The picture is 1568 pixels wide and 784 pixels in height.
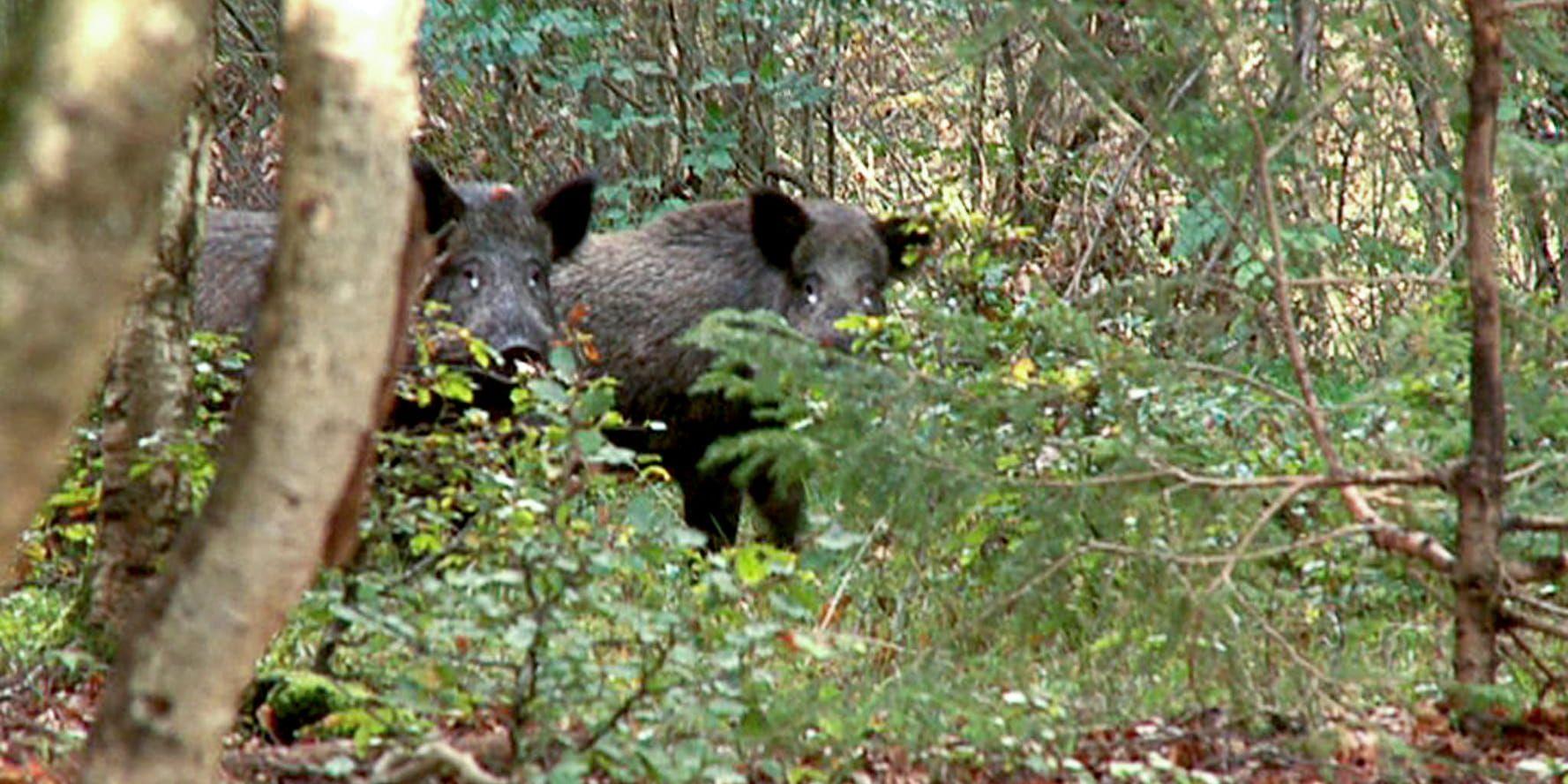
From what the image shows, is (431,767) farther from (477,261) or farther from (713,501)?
(713,501)

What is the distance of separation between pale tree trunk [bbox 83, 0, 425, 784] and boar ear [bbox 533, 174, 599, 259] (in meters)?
7.03

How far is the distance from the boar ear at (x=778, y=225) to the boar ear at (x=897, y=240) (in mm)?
367

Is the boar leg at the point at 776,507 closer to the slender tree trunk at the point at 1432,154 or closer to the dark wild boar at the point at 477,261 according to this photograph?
the dark wild boar at the point at 477,261

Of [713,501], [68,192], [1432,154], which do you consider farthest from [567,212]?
[68,192]

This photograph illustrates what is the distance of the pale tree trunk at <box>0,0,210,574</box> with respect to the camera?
2.48m

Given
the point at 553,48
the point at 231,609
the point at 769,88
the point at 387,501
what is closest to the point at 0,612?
the point at 387,501

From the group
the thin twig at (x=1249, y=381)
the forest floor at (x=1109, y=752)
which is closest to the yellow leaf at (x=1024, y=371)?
the thin twig at (x=1249, y=381)

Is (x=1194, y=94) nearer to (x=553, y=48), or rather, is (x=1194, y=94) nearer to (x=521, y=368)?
(x=521, y=368)

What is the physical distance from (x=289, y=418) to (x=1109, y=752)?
282cm

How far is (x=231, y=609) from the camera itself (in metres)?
3.01

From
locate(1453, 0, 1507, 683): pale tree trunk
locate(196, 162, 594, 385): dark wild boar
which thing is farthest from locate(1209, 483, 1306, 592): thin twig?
locate(196, 162, 594, 385): dark wild boar

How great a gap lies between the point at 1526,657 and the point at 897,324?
2.12 m

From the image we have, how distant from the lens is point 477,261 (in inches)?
380

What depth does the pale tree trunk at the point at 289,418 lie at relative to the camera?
2994mm
